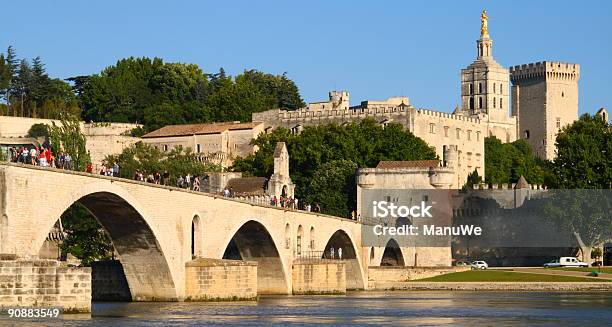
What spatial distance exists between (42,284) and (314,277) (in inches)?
1530

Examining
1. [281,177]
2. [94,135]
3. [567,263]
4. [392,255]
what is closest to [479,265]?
[567,263]

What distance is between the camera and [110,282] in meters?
74.7

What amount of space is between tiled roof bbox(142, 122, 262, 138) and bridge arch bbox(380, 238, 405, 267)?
25927 millimetres

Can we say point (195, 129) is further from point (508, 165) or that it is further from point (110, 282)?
point (110, 282)

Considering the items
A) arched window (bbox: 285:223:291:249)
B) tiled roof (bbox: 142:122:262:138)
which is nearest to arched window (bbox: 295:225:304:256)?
arched window (bbox: 285:223:291:249)

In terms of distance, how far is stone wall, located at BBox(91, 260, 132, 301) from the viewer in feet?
243

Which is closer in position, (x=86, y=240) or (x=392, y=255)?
(x=86, y=240)

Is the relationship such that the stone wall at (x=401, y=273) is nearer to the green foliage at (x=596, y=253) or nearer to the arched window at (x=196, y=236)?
the green foliage at (x=596, y=253)

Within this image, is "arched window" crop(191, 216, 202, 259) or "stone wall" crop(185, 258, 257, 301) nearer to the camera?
"stone wall" crop(185, 258, 257, 301)

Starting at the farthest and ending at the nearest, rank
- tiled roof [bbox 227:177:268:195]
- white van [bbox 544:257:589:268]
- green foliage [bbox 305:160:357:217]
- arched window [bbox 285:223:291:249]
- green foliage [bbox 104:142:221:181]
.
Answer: green foliage [bbox 305:160:357:217] < green foliage [bbox 104:142:221:181] < tiled roof [bbox 227:177:268:195] < white van [bbox 544:257:589:268] < arched window [bbox 285:223:291:249]

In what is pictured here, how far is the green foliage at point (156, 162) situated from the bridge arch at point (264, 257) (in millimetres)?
33154

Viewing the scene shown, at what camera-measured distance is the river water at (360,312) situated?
58.6m

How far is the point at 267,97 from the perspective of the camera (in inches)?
6683

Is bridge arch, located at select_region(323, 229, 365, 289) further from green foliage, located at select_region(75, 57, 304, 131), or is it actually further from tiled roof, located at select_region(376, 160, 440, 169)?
green foliage, located at select_region(75, 57, 304, 131)
